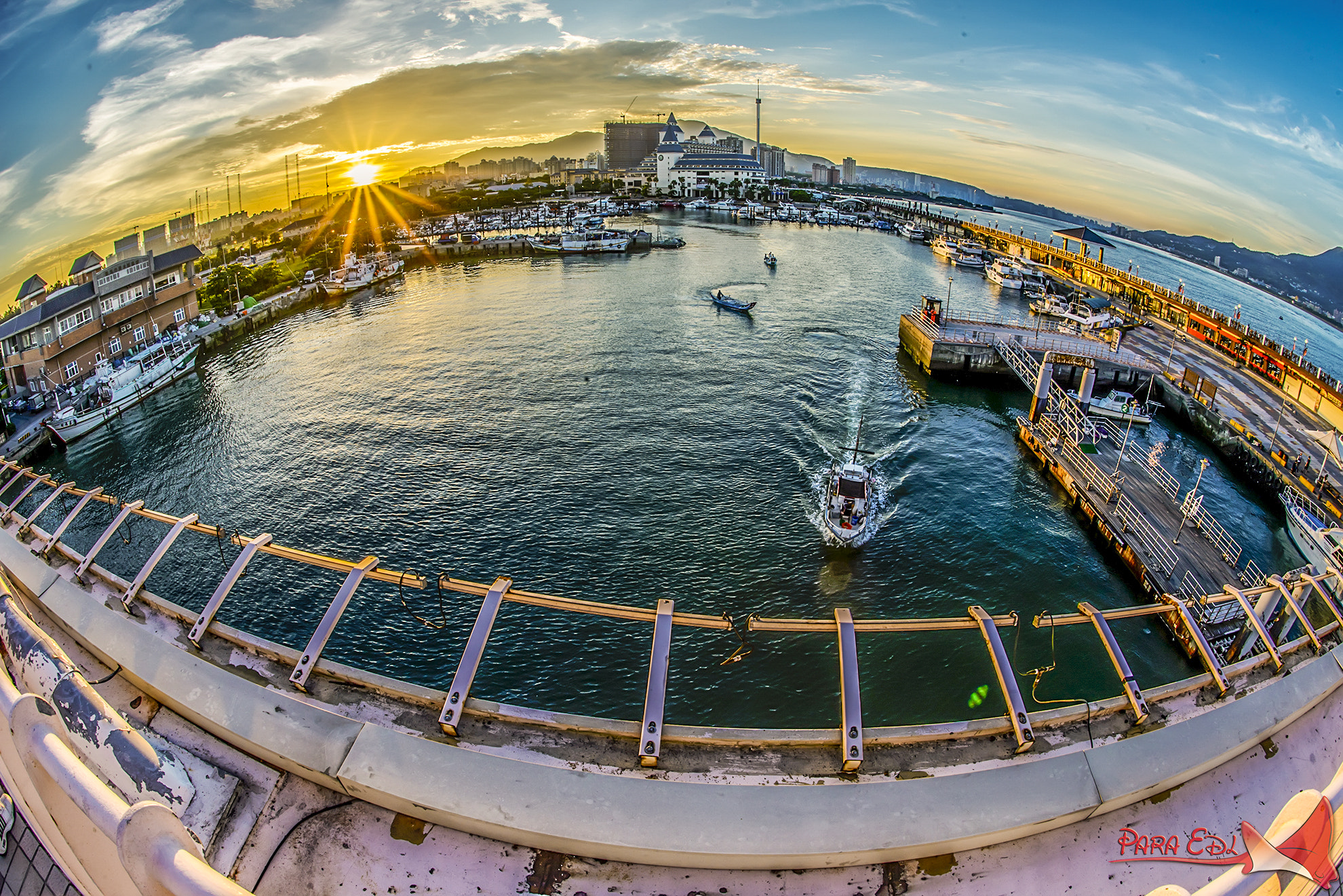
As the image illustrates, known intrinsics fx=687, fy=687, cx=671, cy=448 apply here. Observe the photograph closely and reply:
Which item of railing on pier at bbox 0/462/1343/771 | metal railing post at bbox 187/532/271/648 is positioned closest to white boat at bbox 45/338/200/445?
railing on pier at bbox 0/462/1343/771

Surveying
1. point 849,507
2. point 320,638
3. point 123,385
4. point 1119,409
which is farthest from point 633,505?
point 123,385

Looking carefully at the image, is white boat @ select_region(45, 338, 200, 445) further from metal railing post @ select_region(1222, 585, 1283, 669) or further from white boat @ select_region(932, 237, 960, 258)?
white boat @ select_region(932, 237, 960, 258)

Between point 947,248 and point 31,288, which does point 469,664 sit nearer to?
point 31,288

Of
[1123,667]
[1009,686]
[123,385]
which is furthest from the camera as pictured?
[123,385]

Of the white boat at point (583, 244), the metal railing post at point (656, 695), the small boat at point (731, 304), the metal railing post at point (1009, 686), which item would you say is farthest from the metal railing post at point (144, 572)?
the white boat at point (583, 244)

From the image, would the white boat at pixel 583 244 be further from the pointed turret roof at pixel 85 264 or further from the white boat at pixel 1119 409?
the white boat at pixel 1119 409

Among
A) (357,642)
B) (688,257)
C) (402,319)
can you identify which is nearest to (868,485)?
(357,642)

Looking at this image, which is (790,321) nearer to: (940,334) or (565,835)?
(940,334)
